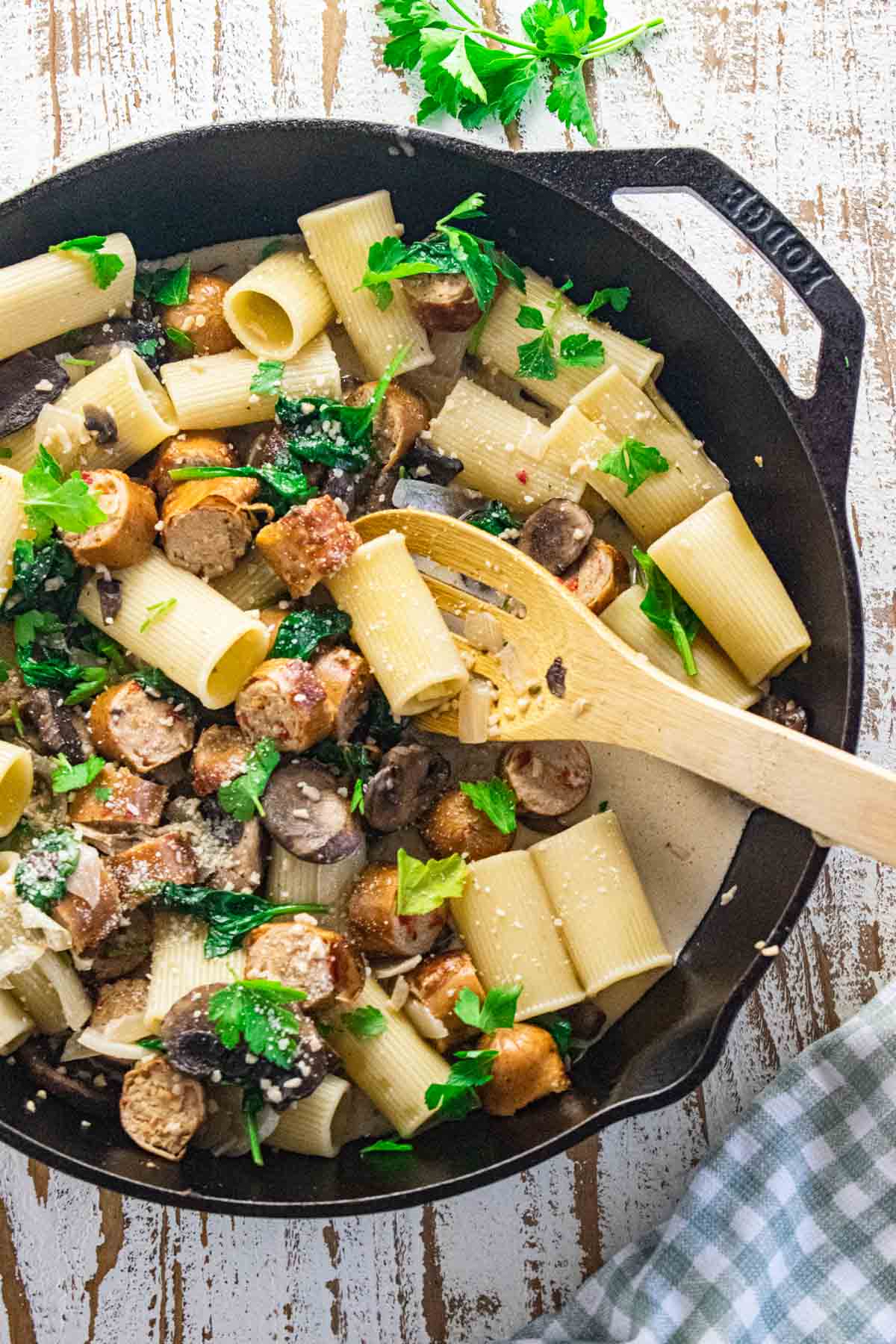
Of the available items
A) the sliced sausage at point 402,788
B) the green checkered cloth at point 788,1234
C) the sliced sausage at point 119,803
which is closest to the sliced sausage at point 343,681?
the sliced sausage at point 402,788

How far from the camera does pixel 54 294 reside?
3.25 metres

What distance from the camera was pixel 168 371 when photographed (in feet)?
10.9

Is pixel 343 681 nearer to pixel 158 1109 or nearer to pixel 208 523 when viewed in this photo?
pixel 208 523

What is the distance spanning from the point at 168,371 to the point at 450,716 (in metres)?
1.17

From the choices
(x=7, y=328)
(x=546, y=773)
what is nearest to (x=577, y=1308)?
(x=546, y=773)

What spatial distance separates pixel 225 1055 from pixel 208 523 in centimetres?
129

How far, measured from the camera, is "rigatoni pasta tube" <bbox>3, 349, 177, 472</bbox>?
323 cm

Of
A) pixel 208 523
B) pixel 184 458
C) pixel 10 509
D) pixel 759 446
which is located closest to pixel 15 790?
pixel 10 509

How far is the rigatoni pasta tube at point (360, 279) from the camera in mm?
3277

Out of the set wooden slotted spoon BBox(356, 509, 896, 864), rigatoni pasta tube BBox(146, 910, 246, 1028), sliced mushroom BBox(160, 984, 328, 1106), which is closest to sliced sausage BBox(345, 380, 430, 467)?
wooden slotted spoon BBox(356, 509, 896, 864)

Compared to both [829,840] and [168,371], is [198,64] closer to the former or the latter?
[168,371]

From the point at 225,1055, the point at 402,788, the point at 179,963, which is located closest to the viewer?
the point at 225,1055

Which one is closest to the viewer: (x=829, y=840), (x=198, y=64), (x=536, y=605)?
(x=829, y=840)

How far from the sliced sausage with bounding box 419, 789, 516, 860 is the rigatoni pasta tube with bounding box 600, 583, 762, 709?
0.60 m
